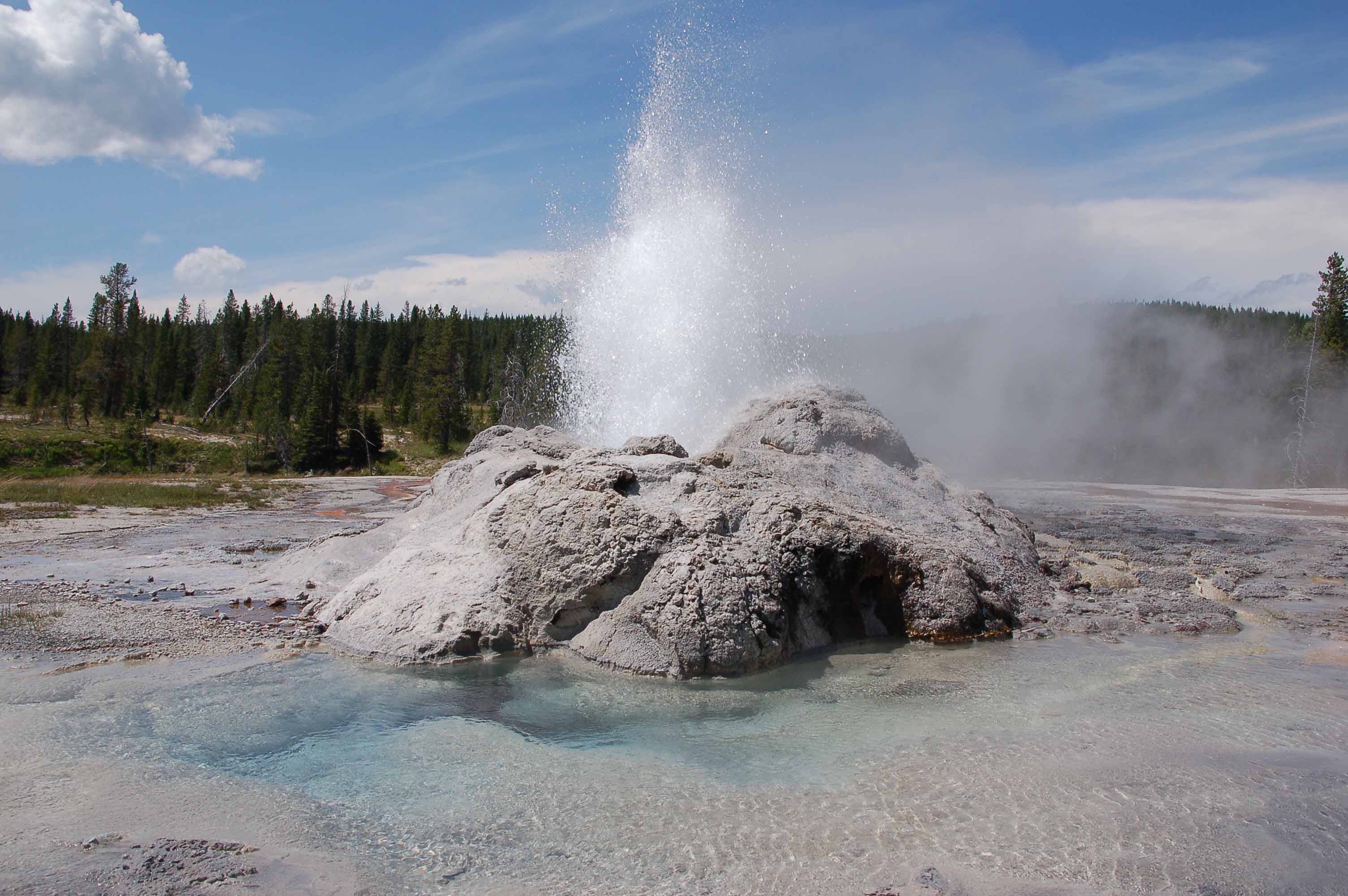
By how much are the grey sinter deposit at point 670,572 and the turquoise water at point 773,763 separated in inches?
18.0

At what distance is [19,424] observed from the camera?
1780 inches

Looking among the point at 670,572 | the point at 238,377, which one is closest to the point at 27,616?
the point at 670,572

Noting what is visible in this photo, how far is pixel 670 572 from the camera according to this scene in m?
8.41

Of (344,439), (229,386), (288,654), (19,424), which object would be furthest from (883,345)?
(288,654)

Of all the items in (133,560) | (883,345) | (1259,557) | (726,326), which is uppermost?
(883,345)

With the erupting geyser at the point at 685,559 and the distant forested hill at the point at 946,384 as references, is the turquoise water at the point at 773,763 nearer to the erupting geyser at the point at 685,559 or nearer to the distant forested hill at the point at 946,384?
the erupting geyser at the point at 685,559

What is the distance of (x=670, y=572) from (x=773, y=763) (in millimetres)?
2809

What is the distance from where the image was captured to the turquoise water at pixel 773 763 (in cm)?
455

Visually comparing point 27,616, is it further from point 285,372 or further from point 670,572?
point 285,372

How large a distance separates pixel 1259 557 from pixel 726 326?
1071 centimetres

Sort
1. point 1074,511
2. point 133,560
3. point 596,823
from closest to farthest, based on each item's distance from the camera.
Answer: point 596,823 → point 133,560 → point 1074,511

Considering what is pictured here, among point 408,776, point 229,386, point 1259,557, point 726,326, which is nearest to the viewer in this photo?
point 408,776

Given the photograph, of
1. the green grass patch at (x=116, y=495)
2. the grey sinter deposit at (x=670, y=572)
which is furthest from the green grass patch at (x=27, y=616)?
the green grass patch at (x=116, y=495)

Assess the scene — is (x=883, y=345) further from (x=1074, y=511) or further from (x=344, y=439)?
(x=1074, y=511)
